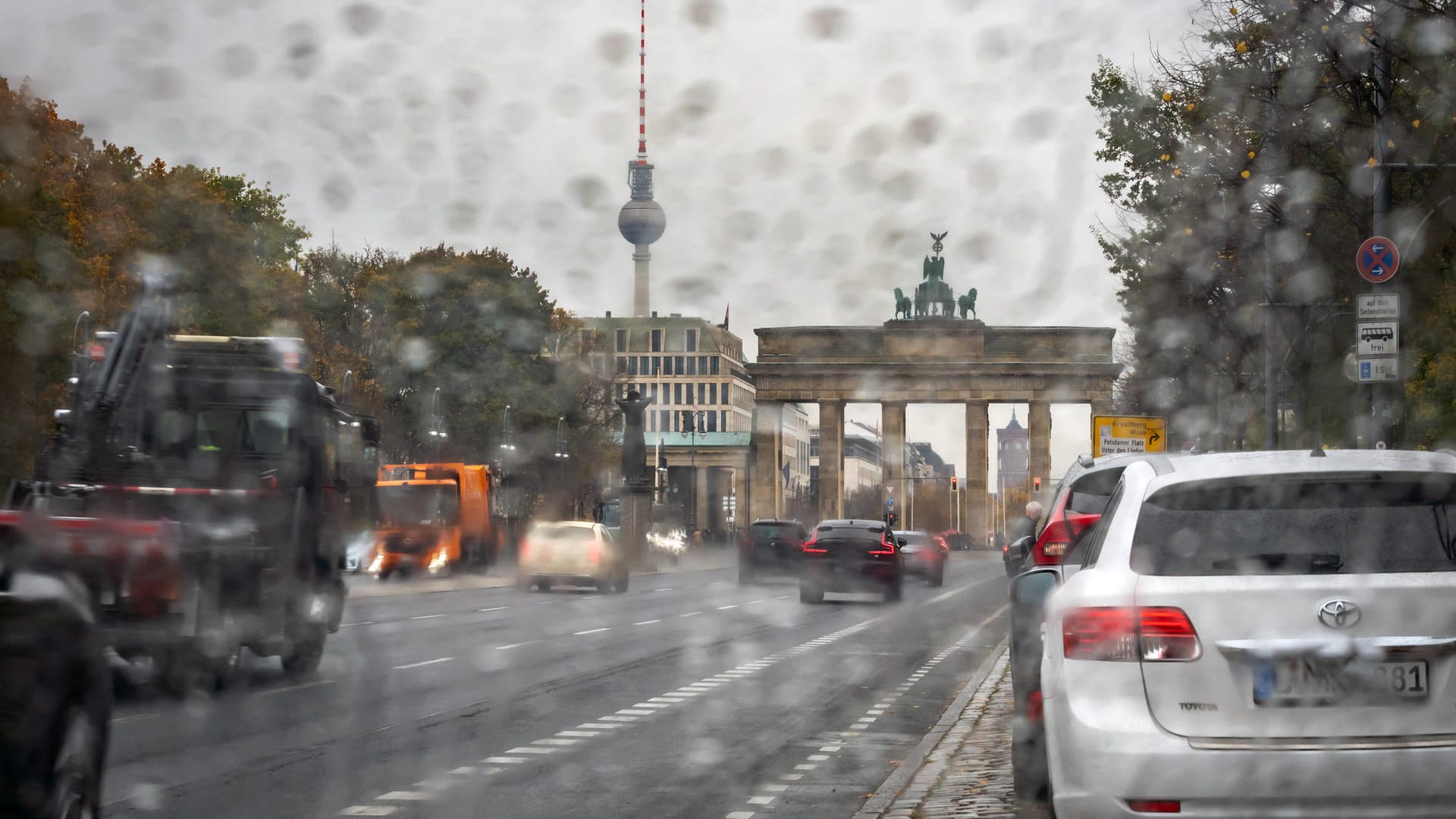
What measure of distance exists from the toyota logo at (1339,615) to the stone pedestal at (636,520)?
51861mm

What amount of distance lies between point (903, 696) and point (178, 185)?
42.5 m

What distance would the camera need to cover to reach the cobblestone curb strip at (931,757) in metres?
8.70

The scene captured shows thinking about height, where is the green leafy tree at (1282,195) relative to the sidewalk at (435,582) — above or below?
above

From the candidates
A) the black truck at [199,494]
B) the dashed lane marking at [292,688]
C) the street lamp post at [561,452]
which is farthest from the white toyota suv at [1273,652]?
the street lamp post at [561,452]

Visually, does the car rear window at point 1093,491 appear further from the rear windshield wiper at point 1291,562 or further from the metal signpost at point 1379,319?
the metal signpost at point 1379,319

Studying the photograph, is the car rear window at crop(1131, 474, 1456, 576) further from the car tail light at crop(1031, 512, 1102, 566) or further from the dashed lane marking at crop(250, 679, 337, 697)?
the dashed lane marking at crop(250, 679, 337, 697)

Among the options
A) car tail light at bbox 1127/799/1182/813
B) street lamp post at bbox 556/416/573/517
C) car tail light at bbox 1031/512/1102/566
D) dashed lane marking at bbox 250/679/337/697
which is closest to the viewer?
car tail light at bbox 1127/799/1182/813

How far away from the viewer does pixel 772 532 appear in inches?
1774

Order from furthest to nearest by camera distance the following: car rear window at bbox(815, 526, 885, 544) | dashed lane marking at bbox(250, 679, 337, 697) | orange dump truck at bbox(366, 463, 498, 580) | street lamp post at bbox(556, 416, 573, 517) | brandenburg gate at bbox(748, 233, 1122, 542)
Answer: brandenburg gate at bbox(748, 233, 1122, 542), street lamp post at bbox(556, 416, 573, 517), orange dump truck at bbox(366, 463, 498, 580), car rear window at bbox(815, 526, 885, 544), dashed lane marking at bbox(250, 679, 337, 697)

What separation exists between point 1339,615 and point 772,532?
3958 centimetres

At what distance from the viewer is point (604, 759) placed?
35.3ft

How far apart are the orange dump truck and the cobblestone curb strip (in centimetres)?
3434

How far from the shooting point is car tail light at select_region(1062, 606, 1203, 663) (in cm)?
569

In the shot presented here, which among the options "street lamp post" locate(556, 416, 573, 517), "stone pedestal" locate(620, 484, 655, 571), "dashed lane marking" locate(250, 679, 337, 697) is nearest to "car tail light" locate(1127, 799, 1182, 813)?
"dashed lane marking" locate(250, 679, 337, 697)
